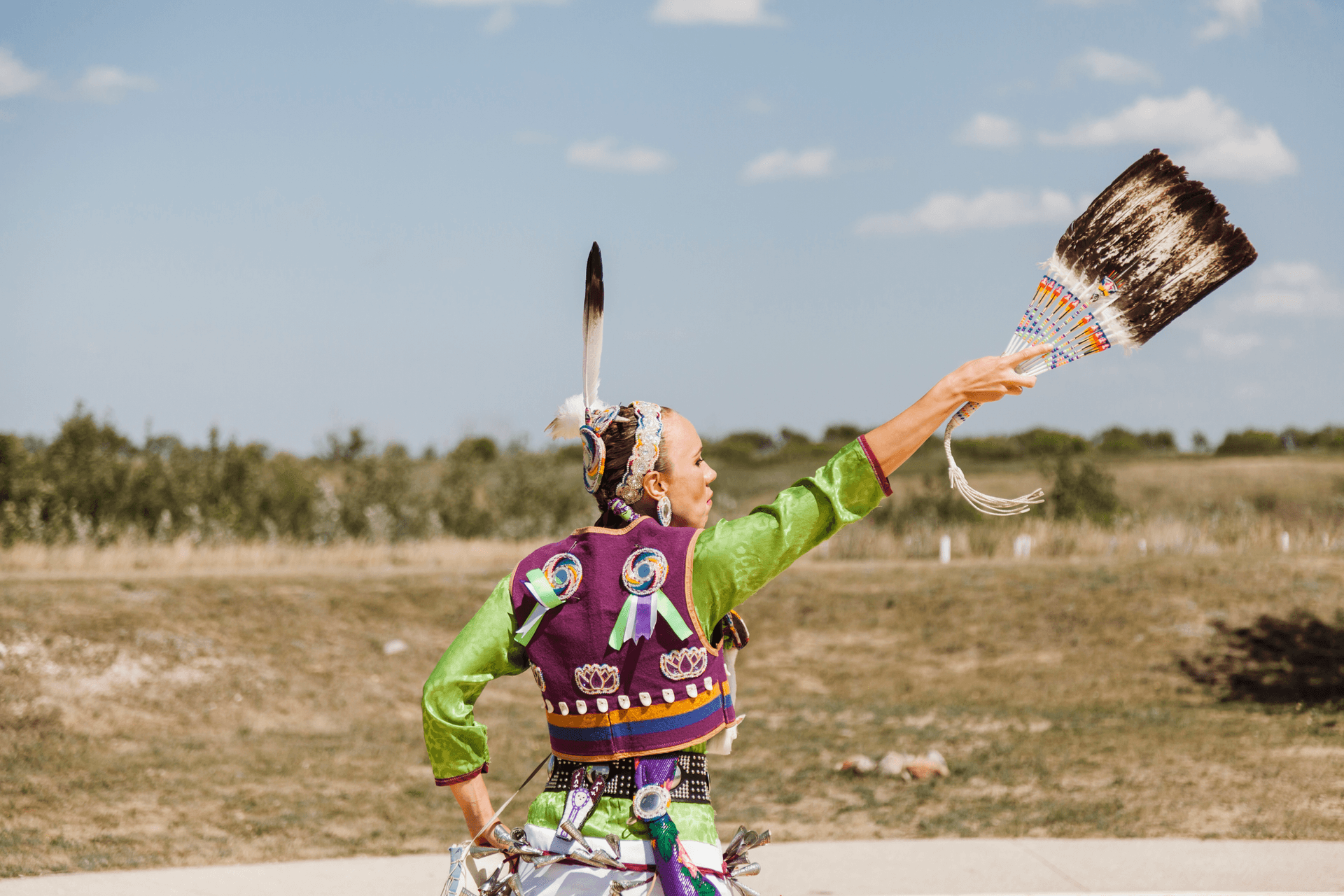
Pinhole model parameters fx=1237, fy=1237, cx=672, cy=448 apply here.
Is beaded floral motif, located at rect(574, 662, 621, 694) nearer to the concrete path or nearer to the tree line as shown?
the concrete path

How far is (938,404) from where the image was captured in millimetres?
2678

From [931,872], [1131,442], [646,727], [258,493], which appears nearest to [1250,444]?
[1131,442]

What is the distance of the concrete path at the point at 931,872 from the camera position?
20.9ft

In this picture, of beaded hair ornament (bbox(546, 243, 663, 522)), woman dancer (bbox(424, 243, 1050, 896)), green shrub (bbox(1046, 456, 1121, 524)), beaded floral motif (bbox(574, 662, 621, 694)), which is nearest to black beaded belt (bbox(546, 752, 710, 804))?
woman dancer (bbox(424, 243, 1050, 896))

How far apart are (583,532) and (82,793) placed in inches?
343

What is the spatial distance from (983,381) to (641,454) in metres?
0.83

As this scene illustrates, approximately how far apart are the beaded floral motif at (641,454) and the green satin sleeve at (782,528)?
0.25 m

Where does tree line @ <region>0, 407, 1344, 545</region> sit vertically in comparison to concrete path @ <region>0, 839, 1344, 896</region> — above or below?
above

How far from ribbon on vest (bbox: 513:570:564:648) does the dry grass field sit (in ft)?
19.5

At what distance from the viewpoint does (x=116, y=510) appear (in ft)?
67.1

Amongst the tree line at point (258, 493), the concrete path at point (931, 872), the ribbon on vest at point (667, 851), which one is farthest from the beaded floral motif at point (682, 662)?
the tree line at point (258, 493)

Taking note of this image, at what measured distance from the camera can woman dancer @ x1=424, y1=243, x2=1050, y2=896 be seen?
2.76 meters

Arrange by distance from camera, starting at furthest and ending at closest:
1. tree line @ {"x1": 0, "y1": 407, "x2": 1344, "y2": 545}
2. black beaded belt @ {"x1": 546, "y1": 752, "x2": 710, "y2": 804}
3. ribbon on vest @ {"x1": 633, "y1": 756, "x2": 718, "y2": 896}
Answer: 1. tree line @ {"x1": 0, "y1": 407, "x2": 1344, "y2": 545}
2. black beaded belt @ {"x1": 546, "y1": 752, "x2": 710, "y2": 804}
3. ribbon on vest @ {"x1": 633, "y1": 756, "x2": 718, "y2": 896}

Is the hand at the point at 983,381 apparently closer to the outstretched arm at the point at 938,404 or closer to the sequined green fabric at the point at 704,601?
the outstretched arm at the point at 938,404
